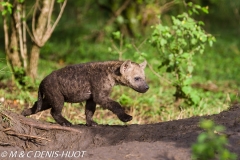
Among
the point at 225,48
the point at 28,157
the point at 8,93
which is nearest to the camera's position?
the point at 28,157

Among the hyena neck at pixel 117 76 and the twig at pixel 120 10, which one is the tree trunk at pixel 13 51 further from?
the twig at pixel 120 10

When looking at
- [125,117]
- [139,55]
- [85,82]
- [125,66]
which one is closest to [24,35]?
[139,55]

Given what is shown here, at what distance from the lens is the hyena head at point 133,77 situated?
7.95 meters

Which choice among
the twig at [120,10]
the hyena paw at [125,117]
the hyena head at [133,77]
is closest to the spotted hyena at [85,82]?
the hyena head at [133,77]

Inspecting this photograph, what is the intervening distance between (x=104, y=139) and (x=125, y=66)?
3.72 ft

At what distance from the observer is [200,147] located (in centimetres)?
458

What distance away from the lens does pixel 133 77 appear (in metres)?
8.04

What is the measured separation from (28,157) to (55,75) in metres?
1.90

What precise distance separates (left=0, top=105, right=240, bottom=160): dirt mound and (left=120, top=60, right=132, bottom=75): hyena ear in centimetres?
77

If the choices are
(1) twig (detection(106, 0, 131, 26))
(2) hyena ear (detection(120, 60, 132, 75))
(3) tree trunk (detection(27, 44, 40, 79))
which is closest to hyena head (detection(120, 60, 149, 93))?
(2) hyena ear (detection(120, 60, 132, 75))

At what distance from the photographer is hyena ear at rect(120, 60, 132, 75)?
786cm

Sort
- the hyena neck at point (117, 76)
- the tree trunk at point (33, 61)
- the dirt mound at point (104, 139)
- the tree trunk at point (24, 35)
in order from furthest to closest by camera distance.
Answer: the tree trunk at point (33, 61)
the tree trunk at point (24, 35)
the hyena neck at point (117, 76)
the dirt mound at point (104, 139)

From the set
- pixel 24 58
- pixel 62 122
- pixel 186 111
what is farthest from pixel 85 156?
pixel 24 58

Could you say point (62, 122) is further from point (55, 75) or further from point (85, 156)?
point (85, 156)
